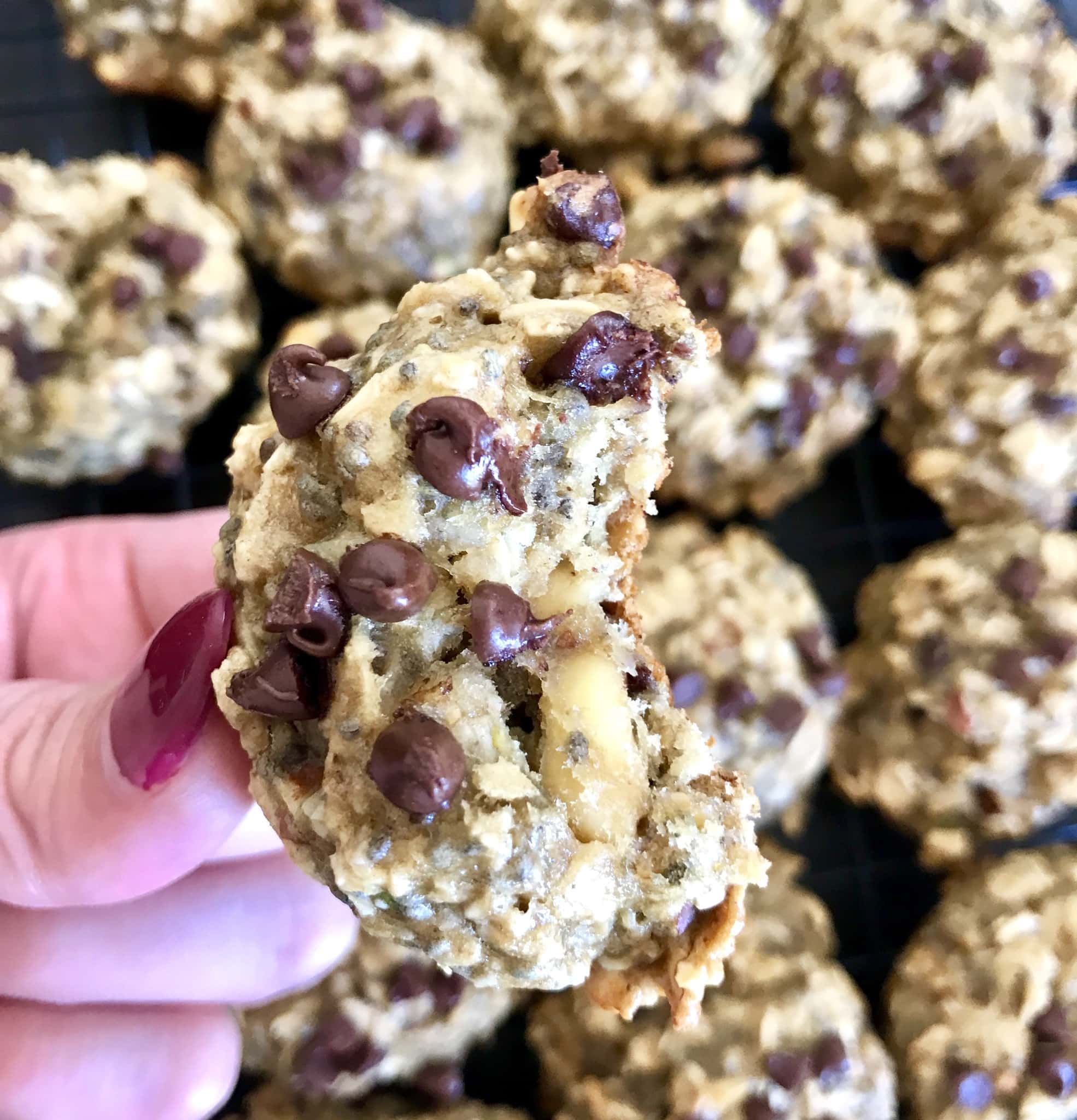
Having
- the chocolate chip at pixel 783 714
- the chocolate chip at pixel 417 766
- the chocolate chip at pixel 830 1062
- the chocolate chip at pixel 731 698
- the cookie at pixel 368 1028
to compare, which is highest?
the chocolate chip at pixel 417 766

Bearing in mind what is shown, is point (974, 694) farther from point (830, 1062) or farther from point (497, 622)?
point (497, 622)

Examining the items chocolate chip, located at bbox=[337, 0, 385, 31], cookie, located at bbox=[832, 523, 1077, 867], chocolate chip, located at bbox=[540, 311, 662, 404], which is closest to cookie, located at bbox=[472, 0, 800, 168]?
chocolate chip, located at bbox=[337, 0, 385, 31]

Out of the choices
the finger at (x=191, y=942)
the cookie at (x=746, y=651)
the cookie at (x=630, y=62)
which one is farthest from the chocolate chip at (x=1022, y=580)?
the finger at (x=191, y=942)

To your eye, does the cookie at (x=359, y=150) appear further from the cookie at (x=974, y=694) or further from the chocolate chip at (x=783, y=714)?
the cookie at (x=974, y=694)

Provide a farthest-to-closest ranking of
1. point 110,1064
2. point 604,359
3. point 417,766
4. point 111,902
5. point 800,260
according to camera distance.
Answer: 1. point 800,260
2. point 110,1064
3. point 111,902
4. point 604,359
5. point 417,766

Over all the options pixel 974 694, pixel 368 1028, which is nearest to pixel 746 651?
pixel 974 694

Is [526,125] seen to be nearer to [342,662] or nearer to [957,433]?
[957,433]
